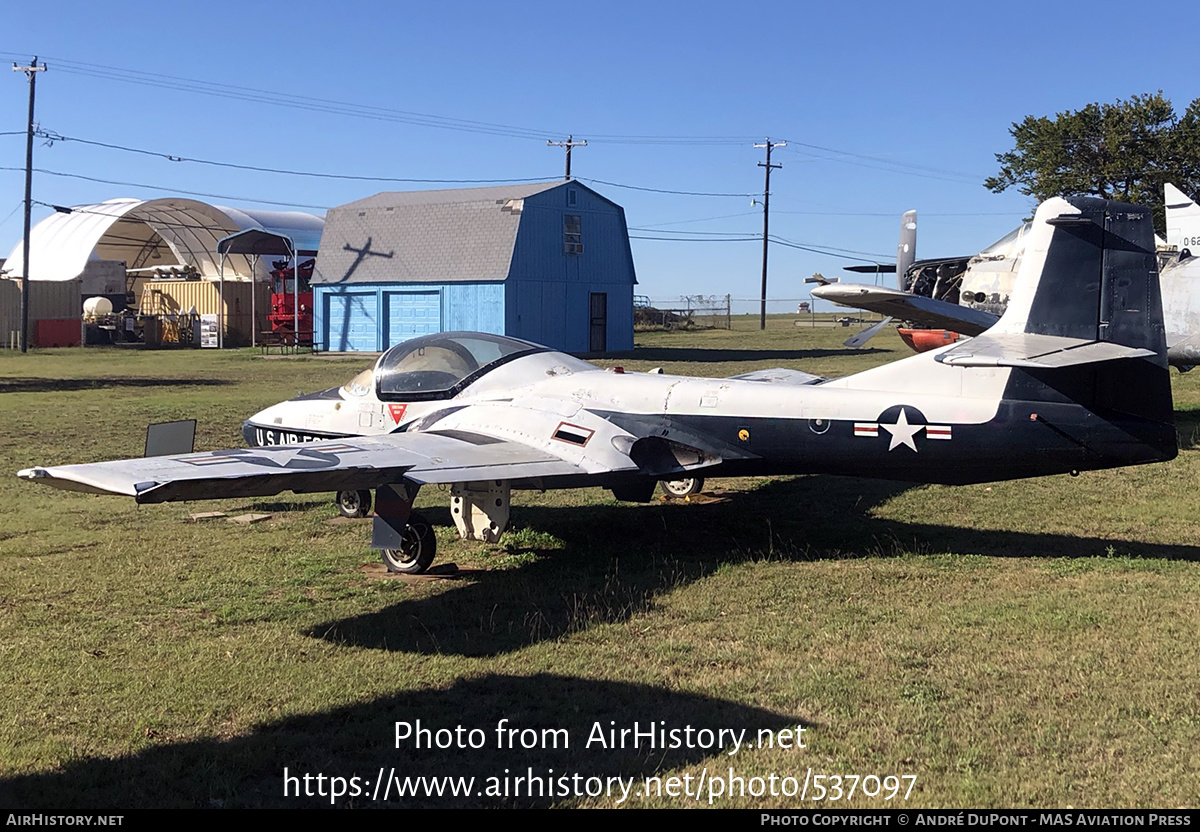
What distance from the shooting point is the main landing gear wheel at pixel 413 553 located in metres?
9.74

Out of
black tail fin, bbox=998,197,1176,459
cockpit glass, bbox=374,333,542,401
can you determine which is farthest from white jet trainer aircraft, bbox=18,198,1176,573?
cockpit glass, bbox=374,333,542,401

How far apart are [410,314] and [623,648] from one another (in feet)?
118

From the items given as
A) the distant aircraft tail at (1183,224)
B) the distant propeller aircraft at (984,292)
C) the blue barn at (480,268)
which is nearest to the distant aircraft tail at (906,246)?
the distant propeller aircraft at (984,292)

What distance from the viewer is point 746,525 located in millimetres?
12023

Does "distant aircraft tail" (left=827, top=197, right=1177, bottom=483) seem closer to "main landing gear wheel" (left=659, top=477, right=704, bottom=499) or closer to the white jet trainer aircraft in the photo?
the white jet trainer aircraft

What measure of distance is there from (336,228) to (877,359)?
2308 centimetres

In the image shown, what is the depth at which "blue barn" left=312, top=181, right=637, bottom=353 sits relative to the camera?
132 feet

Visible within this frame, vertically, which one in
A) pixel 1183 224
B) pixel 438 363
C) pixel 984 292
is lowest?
pixel 438 363

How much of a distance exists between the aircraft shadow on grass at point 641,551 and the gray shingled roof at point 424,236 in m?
27.4

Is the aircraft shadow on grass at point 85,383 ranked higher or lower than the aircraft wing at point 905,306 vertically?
lower

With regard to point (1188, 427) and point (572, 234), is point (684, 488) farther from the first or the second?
point (572, 234)

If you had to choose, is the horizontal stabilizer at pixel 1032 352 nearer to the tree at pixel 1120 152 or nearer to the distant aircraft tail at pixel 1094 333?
the distant aircraft tail at pixel 1094 333

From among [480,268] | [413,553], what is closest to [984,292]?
[413,553]

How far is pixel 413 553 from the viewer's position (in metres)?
9.77
